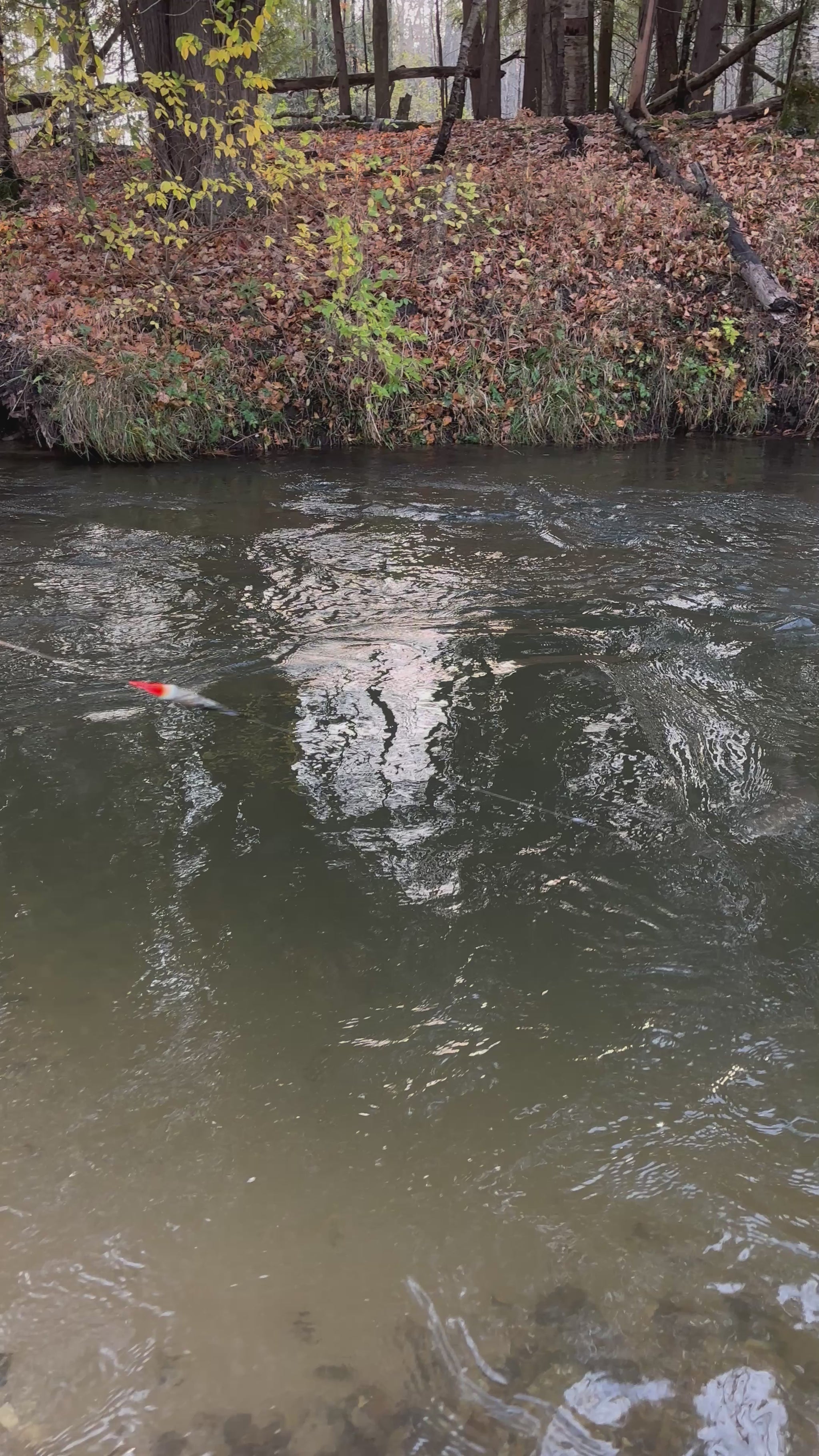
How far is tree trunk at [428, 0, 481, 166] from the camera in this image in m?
11.2

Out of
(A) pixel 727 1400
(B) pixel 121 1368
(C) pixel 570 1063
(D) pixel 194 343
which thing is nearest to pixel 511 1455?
(A) pixel 727 1400

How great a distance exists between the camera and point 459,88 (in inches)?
474

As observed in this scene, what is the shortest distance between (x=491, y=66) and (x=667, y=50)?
338cm

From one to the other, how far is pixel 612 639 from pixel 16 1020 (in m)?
3.73

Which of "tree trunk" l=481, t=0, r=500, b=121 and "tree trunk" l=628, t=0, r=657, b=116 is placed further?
"tree trunk" l=481, t=0, r=500, b=121

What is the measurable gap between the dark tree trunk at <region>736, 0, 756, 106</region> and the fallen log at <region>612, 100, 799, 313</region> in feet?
22.0

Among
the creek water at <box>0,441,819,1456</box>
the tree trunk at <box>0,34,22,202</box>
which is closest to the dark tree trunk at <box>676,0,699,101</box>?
the tree trunk at <box>0,34,22,202</box>

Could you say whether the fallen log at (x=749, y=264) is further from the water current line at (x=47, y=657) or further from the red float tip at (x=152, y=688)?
the water current line at (x=47, y=657)

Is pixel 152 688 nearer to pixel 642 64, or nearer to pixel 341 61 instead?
pixel 642 64

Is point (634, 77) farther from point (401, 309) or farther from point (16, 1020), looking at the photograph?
point (16, 1020)

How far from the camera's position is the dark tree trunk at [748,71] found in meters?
18.1

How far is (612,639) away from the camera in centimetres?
515

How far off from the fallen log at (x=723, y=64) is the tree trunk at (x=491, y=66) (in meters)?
3.45

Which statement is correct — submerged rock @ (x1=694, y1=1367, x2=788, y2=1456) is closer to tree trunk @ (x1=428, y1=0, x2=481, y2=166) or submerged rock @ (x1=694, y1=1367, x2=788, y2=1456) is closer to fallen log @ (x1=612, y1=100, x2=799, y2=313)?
fallen log @ (x1=612, y1=100, x2=799, y2=313)
